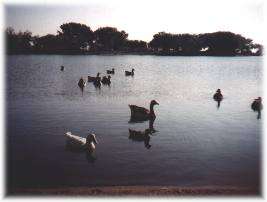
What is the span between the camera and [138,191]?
11.0 m

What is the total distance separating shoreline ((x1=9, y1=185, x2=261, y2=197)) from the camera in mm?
10805

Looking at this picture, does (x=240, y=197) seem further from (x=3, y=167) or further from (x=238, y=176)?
(x=3, y=167)

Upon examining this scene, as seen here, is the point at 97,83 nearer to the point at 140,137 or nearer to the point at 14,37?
the point at 14,37

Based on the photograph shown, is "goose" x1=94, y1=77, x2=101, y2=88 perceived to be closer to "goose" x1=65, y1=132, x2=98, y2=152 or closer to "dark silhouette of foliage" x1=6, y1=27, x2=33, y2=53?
"dark silhouette of foliage" x1=6, y1=27, x2=33, y2=53

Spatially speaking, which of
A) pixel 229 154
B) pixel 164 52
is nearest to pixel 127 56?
pixel 164 52

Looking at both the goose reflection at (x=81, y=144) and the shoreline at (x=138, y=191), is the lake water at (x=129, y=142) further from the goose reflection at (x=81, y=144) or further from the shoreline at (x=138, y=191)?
the shoreline at (x=138, y=191)

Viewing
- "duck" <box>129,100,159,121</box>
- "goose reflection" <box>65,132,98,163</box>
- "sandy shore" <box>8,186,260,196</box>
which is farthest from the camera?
"duck" <box>129,100,159,121</box>

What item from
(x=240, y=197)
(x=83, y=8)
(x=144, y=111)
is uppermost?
(x=83, y=8)

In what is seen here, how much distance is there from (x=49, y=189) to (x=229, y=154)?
6680 mm

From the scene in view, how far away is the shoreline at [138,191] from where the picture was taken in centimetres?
1080

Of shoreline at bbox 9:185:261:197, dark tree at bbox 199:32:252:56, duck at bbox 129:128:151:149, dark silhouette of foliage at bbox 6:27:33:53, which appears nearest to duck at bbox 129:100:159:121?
duck at bbox 129:128:151:149

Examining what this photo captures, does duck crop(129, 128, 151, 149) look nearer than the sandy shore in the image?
No

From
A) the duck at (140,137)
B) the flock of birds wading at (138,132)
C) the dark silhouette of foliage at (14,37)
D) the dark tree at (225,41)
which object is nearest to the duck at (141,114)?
the flock of birds wading at (138,132)

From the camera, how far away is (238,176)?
1280cm
